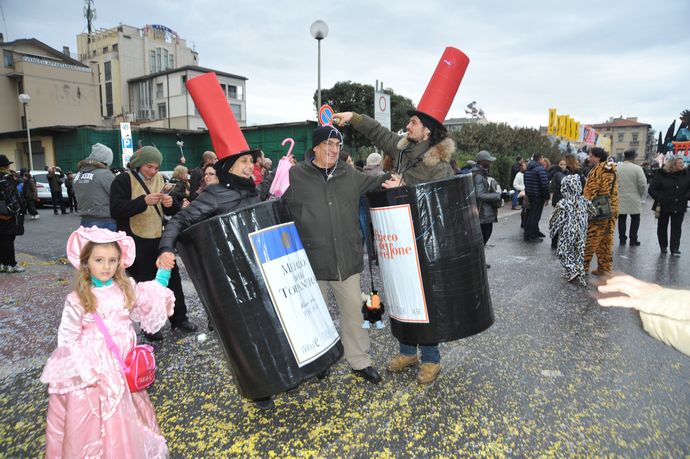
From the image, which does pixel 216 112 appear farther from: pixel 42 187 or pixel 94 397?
pixel 42 187

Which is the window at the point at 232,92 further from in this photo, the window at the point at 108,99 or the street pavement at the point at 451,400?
the street pavement at the point at 451,400

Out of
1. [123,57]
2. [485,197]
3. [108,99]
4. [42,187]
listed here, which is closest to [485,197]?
[485,197]

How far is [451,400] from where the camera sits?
3080 mm

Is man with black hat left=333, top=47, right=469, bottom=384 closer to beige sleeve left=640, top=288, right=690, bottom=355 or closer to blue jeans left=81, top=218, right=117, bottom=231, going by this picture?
beige sleeve left=640, top=288, right=690, bottom=355

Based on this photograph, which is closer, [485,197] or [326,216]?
[326,216]

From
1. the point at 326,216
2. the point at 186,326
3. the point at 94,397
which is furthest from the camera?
the point at 186,326

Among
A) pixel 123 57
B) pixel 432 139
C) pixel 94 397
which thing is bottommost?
pixel 94 397

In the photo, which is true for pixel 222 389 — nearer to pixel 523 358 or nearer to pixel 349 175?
pixel 349 175

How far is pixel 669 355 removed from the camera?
150 inches

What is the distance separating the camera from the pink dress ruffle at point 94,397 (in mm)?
2098

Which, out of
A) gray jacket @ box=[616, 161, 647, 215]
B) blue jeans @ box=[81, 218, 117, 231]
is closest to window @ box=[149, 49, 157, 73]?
gray jacket @ box=[616, 161, 647, 215]

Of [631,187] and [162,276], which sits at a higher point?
[631,187]

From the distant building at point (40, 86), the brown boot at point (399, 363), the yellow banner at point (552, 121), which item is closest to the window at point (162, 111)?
the distant building at point (40, 86)

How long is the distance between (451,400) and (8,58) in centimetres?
4562
